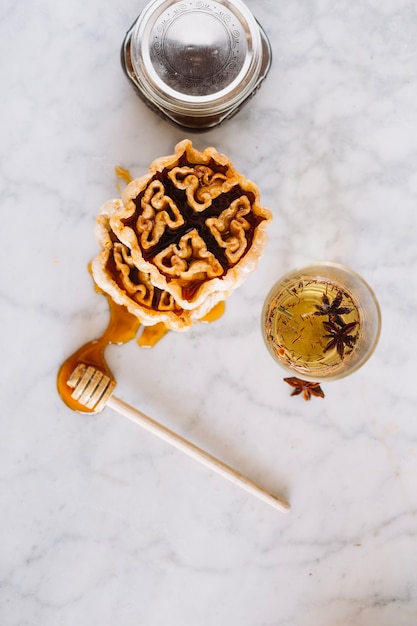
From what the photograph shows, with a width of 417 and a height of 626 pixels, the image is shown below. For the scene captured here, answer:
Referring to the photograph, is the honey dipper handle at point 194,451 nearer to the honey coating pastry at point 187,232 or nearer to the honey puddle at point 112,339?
the honey puddle at point 112,339

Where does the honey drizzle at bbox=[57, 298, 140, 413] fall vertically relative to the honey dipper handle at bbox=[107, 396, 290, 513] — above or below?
above

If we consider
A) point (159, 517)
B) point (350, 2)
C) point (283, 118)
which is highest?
point (350, 2)

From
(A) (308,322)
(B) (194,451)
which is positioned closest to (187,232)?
(A) (308,322)

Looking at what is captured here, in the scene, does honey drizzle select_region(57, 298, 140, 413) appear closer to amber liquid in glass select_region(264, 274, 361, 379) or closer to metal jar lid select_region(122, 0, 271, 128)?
amber liquid in glass select_region(264, 274, 361, 379)

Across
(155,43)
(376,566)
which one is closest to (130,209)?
(155,43)

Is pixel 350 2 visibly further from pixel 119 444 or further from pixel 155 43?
pixel 119 444

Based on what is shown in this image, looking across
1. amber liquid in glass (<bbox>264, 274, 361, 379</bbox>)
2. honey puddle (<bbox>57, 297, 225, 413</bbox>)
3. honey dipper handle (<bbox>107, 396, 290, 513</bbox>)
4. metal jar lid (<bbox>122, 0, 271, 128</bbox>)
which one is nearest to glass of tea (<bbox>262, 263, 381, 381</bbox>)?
amber liquid in glass (<bbox>264, 274, 361, 379</bbox>)
